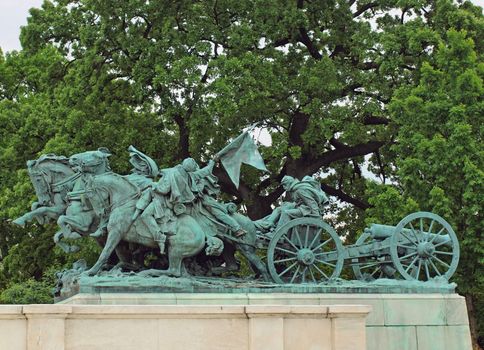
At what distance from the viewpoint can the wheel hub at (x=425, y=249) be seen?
1800cm

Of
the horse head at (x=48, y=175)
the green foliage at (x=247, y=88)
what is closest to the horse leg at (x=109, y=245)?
the horse head at (x=48, y=175)

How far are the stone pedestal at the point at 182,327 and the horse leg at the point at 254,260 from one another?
372 cm

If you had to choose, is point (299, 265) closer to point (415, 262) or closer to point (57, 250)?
point (415, 262)

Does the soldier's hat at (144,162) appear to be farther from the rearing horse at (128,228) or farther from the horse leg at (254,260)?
the horse leg at (254,260)

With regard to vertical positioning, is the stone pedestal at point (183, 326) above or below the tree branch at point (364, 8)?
below

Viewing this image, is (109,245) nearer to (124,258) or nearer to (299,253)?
(124,258)

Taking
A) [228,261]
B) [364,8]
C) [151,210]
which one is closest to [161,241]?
[151,210]

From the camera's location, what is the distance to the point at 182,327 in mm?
13836

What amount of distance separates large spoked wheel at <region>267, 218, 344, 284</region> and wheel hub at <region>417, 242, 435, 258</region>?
55.0 inches

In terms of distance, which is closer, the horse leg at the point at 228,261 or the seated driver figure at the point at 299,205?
the horse leg at the point at 228,261

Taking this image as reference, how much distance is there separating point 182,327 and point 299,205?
16.2 feet

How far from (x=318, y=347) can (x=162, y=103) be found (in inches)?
590

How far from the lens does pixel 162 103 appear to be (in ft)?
92.3

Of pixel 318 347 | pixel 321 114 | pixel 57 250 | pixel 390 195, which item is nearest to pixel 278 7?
pixel 321 114
